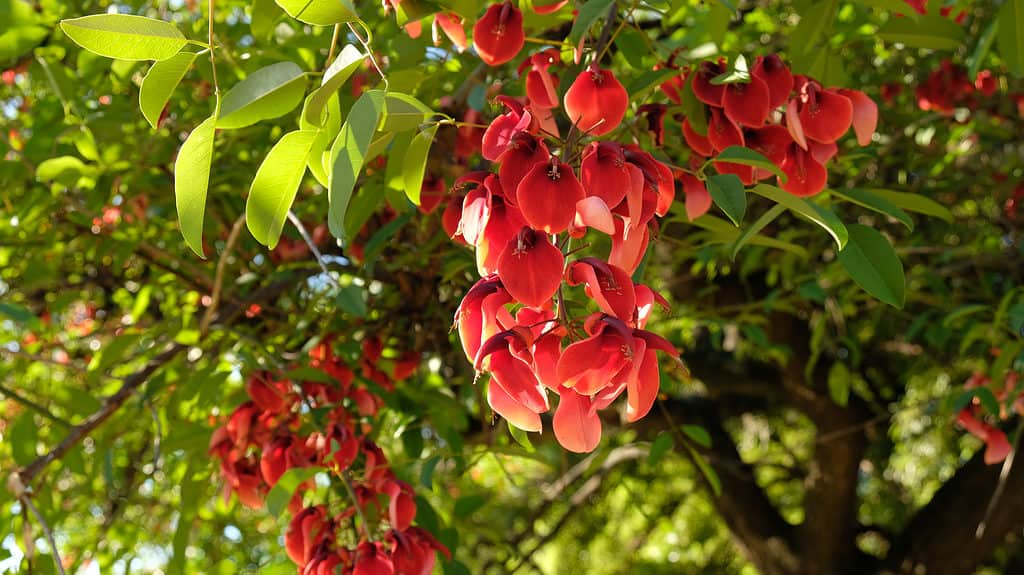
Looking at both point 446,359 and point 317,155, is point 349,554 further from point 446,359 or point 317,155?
point 446,359

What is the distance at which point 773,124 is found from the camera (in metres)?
→ 0.81

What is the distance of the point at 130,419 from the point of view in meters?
1.68

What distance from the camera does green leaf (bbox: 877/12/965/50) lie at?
1.02 m

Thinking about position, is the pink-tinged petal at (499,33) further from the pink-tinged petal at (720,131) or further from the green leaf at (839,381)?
the green leaf at (839,381)

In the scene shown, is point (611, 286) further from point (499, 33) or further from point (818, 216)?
point (499, 33)

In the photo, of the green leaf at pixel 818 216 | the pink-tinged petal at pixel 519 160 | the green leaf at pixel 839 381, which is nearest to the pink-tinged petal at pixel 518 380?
the pink-tinged petal at pixel 519 160

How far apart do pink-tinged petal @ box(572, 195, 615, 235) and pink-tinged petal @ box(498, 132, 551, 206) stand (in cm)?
4

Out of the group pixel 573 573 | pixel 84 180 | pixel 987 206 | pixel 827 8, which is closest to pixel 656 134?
pixel 827 8

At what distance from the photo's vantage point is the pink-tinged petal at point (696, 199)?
2.63ft

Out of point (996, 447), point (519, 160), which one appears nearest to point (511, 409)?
point (519, 160)

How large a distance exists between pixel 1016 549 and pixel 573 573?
1.79 m

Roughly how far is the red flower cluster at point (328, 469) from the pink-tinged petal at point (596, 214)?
46cm

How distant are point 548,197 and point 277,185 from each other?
195mm

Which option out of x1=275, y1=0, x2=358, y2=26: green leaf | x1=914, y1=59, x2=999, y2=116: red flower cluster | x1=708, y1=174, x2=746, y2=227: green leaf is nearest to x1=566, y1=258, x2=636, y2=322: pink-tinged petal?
x1=708, y1=174, x2=746, y2=227: green leaf
